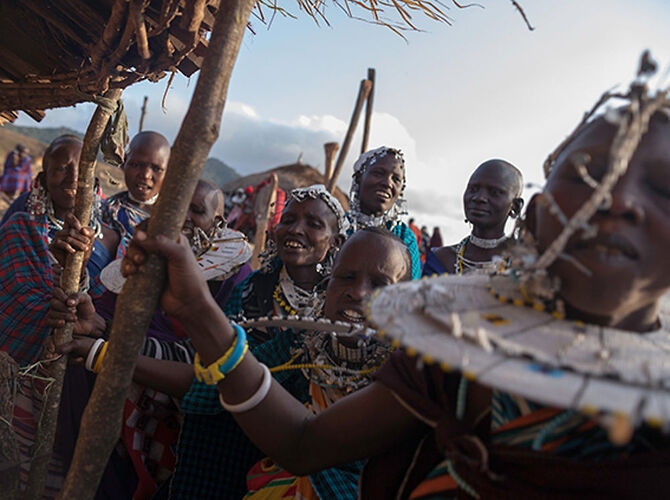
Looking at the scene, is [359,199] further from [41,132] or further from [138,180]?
[41,132]

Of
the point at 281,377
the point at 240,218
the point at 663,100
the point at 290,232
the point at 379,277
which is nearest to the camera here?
the point at 663,100

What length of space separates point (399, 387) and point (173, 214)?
2.55ft

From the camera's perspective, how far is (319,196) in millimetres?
2988

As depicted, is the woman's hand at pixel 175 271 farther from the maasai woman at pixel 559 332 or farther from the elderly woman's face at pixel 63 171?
the elderly woman's face at pixel 63 171

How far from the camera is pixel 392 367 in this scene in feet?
4.33

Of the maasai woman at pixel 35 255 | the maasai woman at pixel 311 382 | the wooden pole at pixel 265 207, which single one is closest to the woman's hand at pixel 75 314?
the maasai woman at pixel 311 382

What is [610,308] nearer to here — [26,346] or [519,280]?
[519,280]

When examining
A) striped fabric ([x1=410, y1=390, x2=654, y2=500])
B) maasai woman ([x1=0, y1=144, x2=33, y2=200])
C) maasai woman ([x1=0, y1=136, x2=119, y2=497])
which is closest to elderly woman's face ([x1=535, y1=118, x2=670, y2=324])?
striped fabric ([x1=410, y1=390, x2=654, y2=500])

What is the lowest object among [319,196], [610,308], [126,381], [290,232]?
[126,381]

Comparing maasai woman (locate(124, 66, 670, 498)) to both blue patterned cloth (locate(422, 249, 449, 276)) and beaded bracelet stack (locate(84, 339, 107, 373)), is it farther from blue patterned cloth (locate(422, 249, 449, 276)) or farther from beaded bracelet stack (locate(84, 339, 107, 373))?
blue patterned cloth (locate(422, 249, 449, 276))

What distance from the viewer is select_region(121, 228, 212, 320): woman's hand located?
124 cm

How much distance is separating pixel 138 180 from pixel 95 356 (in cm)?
201

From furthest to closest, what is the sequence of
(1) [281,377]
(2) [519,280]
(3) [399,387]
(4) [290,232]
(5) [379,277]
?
(4) [290,232] < (1) [281,377] < (5) [379,277] < (3) [399,387] < (2) [519,280]

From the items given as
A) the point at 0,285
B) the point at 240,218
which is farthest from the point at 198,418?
the point at 240,218
